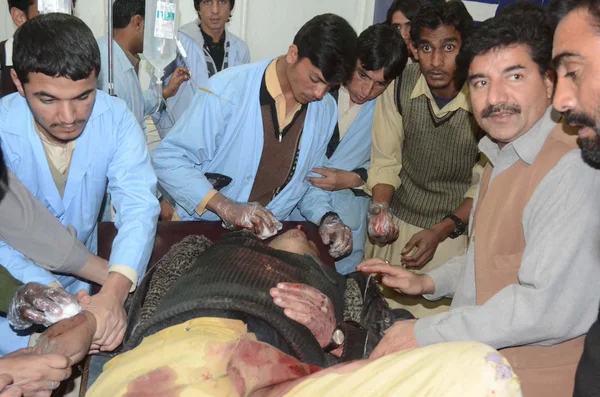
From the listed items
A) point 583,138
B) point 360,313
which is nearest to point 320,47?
point 360,313

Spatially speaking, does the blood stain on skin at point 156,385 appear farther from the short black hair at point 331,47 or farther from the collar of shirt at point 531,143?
the short black hair at point 331,47

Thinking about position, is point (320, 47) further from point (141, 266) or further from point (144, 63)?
point (144, 63)

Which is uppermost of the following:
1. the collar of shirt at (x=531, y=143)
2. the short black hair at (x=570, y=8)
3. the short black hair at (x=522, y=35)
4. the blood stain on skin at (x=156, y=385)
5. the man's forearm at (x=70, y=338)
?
the short black hair at (x=570, y=8)

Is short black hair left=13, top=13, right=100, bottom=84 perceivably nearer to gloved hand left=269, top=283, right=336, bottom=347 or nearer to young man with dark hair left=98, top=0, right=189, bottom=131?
gloved hand left=269, top=283, right=336, bottom=347

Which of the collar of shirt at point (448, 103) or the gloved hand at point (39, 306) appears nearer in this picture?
the gloved hand at point (39, 306)

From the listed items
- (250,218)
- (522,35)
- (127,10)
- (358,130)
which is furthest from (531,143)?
(127,10)

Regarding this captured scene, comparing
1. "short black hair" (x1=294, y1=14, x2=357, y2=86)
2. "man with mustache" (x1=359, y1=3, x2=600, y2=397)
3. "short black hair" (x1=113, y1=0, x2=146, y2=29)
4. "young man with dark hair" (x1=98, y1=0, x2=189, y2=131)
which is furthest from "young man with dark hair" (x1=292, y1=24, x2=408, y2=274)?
"short black hair" (x1=113, y1=0, x2=146, y2=29)

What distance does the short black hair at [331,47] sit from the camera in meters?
2.53

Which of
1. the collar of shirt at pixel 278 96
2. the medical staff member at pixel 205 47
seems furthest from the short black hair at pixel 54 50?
the medical staff member at pixel 205 47

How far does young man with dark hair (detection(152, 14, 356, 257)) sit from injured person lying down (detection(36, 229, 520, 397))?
44cm

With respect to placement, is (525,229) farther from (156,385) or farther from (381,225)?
(381,225)

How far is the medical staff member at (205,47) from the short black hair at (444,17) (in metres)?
2.02

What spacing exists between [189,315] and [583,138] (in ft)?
3.71

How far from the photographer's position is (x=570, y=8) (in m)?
1.42
